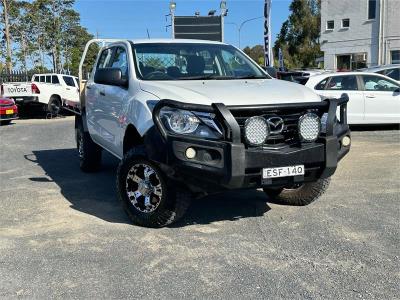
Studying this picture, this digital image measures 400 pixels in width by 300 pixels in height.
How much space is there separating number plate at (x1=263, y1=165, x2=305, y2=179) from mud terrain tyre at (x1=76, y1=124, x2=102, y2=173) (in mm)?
3885

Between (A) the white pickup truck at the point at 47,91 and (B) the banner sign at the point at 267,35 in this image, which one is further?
(A) the white pickup truck at the point at 47,91

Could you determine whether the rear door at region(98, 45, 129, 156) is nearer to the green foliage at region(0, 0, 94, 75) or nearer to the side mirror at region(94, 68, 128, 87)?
the side mirror at region(94, 68, 128, 87)

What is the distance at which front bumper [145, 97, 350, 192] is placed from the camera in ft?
14.1

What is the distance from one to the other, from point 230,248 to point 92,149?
3.95 metres

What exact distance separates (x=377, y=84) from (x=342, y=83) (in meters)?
Result: 0.83

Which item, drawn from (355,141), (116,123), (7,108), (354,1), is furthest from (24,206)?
(354,1)

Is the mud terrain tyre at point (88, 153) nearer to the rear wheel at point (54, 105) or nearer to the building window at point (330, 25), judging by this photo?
the rear wheel at point (54, 105)

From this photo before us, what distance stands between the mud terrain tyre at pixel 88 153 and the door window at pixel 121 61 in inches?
63.1

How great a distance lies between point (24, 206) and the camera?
599 centimetres

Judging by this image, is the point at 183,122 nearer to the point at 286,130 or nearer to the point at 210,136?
the point at 210,136

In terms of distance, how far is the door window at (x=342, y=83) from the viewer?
12.4 meters

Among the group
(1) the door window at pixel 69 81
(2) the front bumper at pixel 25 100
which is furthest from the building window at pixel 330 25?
(2) the front bumper at pixel 25 100

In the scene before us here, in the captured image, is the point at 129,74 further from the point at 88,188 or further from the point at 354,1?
the point at 354,1

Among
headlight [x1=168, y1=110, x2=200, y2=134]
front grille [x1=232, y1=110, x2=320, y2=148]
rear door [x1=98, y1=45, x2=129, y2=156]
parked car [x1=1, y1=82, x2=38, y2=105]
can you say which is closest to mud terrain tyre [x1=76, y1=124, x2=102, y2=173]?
rear door [x1=98, y1=45, x2=129, y2=156]
